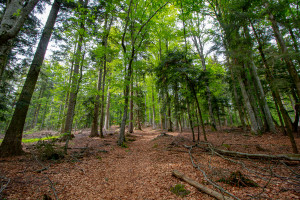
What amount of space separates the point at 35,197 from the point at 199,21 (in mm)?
20358

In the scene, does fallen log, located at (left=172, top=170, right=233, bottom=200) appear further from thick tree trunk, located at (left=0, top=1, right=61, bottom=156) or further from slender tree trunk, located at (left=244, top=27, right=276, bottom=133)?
slender tree trunk, located at (left=244, top=27, right=276, bottom=133)

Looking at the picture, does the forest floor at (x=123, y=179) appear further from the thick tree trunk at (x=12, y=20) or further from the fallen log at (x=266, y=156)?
the thick tree trunk at (x=12, y=20)

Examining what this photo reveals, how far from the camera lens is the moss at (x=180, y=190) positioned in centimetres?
297

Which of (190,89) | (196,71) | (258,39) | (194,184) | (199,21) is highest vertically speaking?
(199,21)

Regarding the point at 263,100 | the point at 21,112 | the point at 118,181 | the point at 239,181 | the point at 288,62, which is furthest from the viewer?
the point at 263,100

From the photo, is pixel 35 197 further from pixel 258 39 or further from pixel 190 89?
pixel 258 39

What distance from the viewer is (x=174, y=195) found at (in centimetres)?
298

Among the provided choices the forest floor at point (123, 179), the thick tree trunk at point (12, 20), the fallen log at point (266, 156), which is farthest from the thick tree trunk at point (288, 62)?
the thick tree trunk at point (12, 20)

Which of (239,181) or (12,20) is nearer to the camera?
(239,181)

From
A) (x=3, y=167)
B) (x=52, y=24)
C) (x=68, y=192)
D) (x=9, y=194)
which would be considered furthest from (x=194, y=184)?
(x=52, y=24)

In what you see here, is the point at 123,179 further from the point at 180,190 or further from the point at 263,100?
the point at 263,100

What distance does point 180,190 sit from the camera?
3.13m

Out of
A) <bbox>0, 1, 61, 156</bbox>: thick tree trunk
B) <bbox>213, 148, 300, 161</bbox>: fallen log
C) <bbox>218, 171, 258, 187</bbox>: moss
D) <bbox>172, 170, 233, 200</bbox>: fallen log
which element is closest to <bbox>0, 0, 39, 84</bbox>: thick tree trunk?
<bbox>0, 1, 61, 156</bbox>: thick tree trunk

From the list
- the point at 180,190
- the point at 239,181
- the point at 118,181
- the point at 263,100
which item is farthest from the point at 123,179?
the point at 263,100
